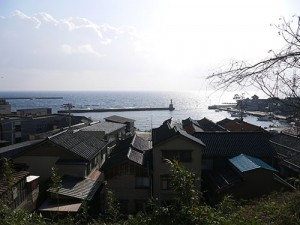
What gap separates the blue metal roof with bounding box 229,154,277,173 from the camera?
756 inches

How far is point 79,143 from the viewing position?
993 inches

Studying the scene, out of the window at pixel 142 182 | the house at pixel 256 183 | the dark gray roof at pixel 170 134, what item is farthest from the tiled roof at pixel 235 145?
the window at pixel 142 182

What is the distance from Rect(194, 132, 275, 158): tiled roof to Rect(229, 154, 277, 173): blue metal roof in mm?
1275

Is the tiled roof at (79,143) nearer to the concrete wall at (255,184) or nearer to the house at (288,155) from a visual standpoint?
the concrete wall at (255,184)

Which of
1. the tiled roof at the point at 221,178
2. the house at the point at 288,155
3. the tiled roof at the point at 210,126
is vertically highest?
the tiled roof at the point at 210,126

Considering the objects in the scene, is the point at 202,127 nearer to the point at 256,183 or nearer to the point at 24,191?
the point at 256,183

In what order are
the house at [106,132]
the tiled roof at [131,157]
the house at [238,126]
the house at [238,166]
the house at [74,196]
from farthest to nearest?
the house at [238,126]
the house at [106,132]
the tiled roof at [131,157]
the house at [238,166]
the house at [74,196]

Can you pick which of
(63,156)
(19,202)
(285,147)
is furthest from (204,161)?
(19,202)

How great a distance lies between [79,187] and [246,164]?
11.2 metres

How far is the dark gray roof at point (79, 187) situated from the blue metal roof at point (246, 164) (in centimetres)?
971

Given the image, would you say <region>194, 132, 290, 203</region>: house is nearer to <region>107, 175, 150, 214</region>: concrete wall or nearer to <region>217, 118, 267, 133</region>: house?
<region>107, 175, 150, 214</region>: concrete wall

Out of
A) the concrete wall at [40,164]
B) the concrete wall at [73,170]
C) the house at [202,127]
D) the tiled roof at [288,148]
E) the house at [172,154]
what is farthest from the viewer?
the house at [202,127]

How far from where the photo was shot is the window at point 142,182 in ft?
67.6

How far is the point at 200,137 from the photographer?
2531cm
